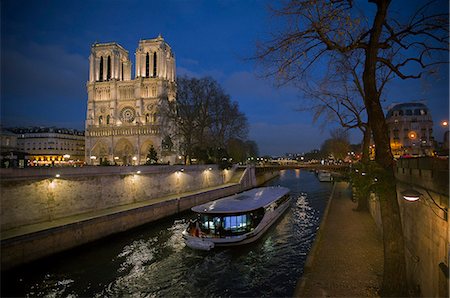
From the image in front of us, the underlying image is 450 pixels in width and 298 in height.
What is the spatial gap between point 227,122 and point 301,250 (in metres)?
31.8

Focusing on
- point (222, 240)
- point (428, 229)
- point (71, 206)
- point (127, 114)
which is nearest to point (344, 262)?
point (428, 229)

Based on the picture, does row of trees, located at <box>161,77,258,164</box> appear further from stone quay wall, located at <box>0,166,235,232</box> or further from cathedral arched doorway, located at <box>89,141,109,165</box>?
cathedral arched doorway, located at <box>89,141,109,165</box>

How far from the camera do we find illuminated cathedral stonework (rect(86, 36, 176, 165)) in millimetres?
76562

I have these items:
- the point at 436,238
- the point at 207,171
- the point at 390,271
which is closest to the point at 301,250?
the point at 390,271

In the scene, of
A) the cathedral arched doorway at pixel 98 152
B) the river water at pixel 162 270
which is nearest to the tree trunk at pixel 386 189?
the river water at pixel 162 270

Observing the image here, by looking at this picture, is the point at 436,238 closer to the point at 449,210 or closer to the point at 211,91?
the point at 449,210

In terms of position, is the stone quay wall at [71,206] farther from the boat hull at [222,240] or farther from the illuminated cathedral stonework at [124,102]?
the illuminated cathedral stonework at [124,102]

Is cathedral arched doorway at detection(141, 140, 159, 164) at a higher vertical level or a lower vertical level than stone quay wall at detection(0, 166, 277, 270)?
higher

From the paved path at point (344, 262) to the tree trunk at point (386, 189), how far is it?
1211 millimetres

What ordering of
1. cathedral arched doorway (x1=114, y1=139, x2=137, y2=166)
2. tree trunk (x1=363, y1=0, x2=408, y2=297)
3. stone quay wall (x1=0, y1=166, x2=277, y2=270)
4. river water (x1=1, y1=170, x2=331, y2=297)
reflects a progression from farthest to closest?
cathedral arched doorway (x1=114, y1=139, x2=137, y2=166) → stone quay wall (x1=0, y1=166, x2=277, y2=270) → river water (x1=1, y1=170, x2=331, y2=297) → tree trunk (x1=363, y1=0, x2=408, y2=297)

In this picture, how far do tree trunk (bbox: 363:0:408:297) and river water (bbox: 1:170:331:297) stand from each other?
189 inches

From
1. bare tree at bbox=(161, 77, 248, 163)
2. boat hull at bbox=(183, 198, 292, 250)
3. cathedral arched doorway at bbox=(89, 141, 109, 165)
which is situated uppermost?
bare tree at bbox=(161, 77, 248, 163)

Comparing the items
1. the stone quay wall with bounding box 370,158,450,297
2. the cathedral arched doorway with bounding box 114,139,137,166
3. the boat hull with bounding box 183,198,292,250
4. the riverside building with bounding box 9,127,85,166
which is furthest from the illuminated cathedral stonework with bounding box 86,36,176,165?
the stone quay wall with bounding box 370,158,450,297

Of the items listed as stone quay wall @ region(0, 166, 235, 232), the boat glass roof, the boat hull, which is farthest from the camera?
the boat glass roof
